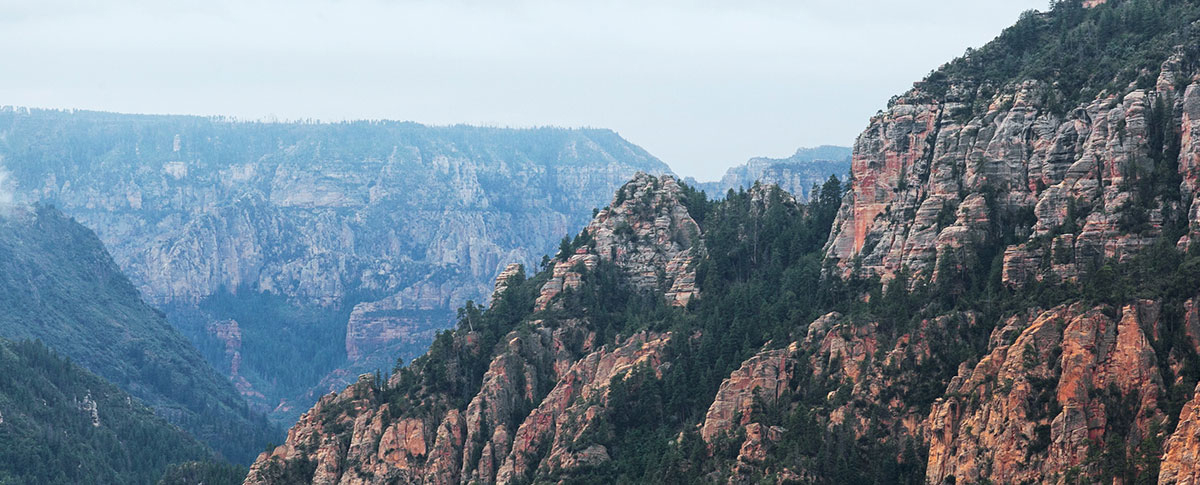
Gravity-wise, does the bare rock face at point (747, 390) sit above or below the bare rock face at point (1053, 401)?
below

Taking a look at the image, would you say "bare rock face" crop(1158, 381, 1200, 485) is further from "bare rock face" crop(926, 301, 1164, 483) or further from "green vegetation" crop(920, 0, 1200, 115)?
"green vegetation" crop(920, 0, 1200, 115)

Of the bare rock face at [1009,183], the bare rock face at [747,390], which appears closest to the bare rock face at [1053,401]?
the bare rock face at [1009,183]

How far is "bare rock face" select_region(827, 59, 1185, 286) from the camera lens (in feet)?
519

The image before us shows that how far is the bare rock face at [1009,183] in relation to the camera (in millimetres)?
158250

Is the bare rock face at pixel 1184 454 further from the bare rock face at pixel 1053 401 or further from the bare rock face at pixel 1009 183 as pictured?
the bare rock face at pixel 1009 183

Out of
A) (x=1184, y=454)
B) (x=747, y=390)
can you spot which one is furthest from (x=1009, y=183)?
(x=1184, y=454)

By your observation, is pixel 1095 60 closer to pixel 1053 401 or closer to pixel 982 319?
pixel 982 319

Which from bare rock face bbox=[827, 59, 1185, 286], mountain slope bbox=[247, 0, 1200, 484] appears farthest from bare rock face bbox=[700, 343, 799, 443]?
bare rock face bbox=[827, 59, 1185, 286]

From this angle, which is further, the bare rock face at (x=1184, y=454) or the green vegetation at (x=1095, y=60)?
the green vegetation at (x=1095, y=60)

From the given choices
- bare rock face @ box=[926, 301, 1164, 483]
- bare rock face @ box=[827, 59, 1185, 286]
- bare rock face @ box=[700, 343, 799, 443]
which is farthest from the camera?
bare rock face @ box=[700, 343, 799, 443]

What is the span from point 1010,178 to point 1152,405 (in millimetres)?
40146

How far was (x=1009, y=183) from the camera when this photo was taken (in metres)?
174

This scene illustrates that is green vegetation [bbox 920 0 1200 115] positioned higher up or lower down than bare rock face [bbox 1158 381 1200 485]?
higher up

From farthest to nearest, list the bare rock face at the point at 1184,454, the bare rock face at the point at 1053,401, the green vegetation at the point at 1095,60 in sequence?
the green vegetation at the point at 1095,60 < the bare rock face at the point at 1053,401 < the bare rock face at the point at 1184,454
